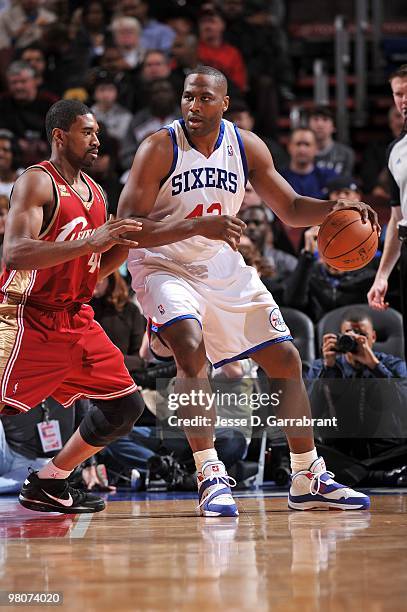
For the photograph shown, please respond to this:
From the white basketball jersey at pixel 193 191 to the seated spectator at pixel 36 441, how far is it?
5.54 ft

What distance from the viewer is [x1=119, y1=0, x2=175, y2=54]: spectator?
1225 cm

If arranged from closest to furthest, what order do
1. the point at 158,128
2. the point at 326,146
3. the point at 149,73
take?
1. the point at 326,146
2. the point at 158,128
3. the point at 149,73

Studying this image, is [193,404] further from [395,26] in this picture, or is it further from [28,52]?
[395,26]

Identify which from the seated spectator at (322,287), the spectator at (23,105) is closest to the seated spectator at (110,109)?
the spectator at (23,105)

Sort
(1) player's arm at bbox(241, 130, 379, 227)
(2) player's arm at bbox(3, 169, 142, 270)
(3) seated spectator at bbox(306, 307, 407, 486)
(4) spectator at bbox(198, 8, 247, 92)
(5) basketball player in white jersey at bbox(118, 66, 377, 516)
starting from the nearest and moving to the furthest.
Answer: (2) player's arm at bbox(3, 169, 142, 270) < (5) basketball player in white jersey at bbox(118, 66, 377, 516) < (1) player's arm at bbox(241, 130, 379, 227) < (3) seated spectator at bbox(306, 307, 407, 486) < (4) spectator at bbox(198, 8, 247, 92)

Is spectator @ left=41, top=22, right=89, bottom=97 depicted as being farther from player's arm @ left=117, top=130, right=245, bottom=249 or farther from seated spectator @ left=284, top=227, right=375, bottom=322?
player's arm @ left=117, top=130, right=245, bottom=249

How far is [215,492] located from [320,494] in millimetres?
555

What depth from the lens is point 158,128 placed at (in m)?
10.2

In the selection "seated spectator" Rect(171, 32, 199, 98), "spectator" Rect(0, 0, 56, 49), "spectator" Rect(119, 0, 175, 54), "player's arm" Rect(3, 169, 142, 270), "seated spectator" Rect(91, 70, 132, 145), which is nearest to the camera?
"player's arm" Rect(3, 169, 142, 270)

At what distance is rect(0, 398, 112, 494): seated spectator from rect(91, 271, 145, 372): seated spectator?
52cm

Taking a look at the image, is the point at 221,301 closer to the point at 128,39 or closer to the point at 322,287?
the point at 322,287

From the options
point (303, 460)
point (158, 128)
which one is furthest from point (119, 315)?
point (158, 128)

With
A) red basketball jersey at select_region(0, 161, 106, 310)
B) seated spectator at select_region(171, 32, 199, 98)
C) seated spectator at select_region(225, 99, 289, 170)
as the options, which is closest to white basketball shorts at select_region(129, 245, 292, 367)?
red basketball jersey at select_region(0, 161, 106, 310)

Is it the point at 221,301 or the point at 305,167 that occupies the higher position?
the point at 305,167
